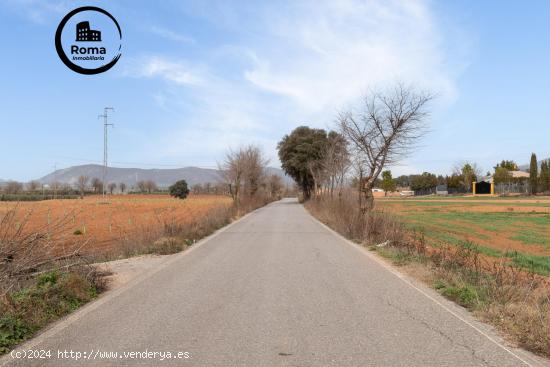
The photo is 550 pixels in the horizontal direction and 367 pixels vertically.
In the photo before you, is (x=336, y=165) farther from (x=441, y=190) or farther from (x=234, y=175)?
(x=441, y=190)

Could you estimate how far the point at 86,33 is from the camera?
12.5 metres

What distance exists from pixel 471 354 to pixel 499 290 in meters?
3.49

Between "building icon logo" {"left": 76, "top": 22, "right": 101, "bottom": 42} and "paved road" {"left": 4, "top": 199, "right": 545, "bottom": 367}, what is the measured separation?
6.00m

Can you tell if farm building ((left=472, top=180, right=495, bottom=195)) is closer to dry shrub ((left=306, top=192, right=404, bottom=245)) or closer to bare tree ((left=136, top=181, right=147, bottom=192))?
dry shrub ((left=306, top=192, right=404, bottom=245))

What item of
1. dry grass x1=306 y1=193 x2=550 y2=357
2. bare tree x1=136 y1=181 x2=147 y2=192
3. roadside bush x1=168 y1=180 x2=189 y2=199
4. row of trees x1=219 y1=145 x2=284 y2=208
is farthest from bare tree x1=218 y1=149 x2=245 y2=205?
bare tree x1=136 y1=181 x2=147 y2=192

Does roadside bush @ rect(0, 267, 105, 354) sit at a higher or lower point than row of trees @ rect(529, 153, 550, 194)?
lower

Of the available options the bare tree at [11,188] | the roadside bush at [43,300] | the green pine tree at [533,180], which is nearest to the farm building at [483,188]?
the green pine tree at [533,180]

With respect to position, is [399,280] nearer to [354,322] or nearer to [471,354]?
[354,322]

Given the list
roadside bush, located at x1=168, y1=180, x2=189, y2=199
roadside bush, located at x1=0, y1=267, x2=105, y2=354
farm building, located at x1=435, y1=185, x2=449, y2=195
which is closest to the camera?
roadside bush, located at x1=0, y1=267, x2=105, y2=354

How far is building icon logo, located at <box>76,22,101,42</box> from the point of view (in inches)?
489

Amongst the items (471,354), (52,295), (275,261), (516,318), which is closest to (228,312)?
(52,295)

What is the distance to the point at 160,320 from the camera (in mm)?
7016

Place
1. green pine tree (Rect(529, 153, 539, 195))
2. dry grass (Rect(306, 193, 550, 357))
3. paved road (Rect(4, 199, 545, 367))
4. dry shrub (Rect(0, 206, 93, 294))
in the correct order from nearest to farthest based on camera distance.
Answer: paved road (Rect(4, 199, 545, 367)) → dry grass (Rect(306, 193, 550, 357)) → dry shrub (Rect(0, 206, 93, 294)) → green pine tree (Rect(529, 153, 539, 195))

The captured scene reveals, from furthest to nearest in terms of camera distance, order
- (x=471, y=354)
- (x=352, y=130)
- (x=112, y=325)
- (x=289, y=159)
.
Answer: (x=289, y=159) < (x=352, y=130) < (x=112, y=325) < (x=471, y=354)
